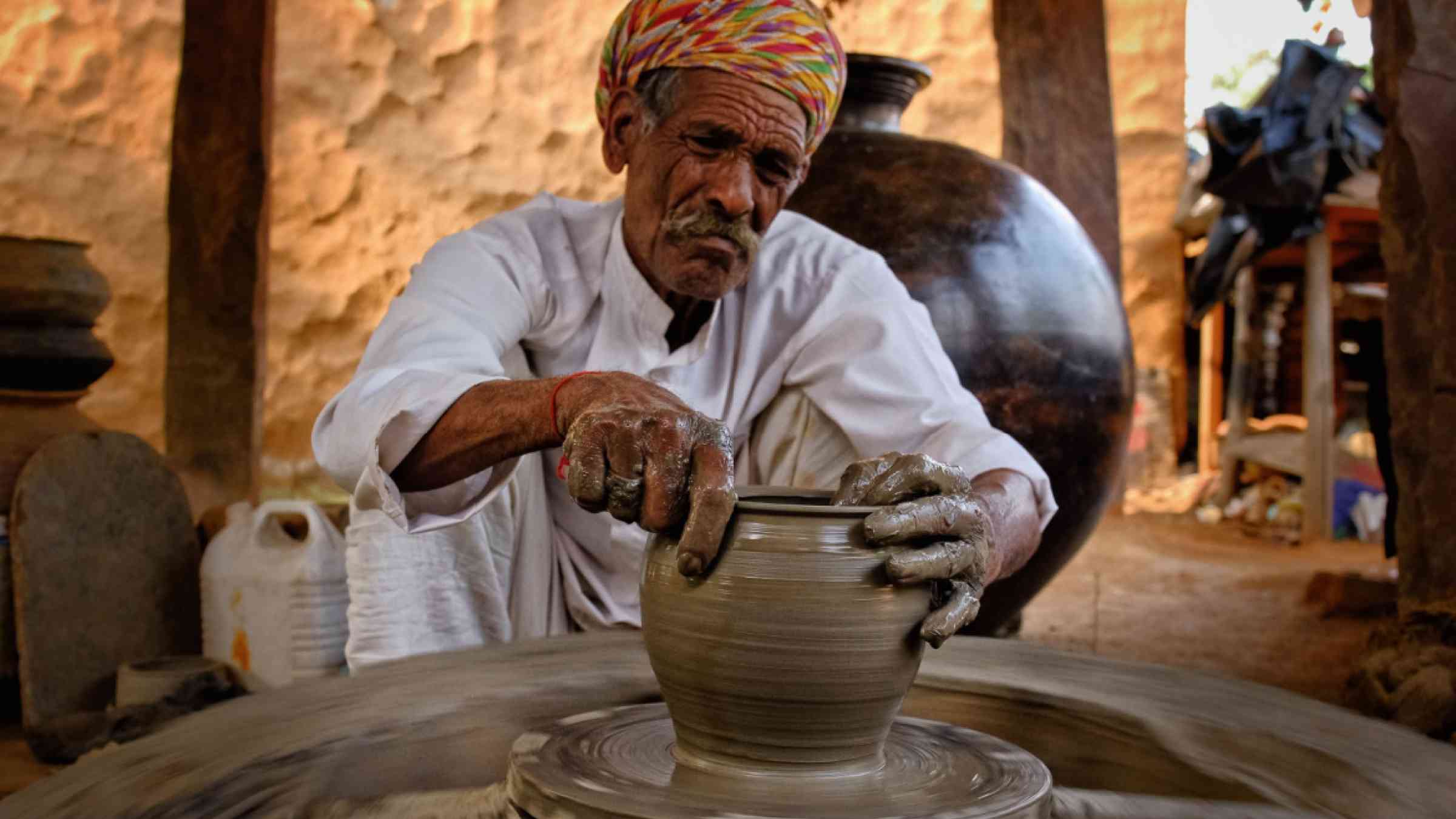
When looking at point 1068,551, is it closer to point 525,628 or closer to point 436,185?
point 525,628

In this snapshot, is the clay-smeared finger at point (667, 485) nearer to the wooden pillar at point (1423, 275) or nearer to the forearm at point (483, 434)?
the forearm at point (483, 434)

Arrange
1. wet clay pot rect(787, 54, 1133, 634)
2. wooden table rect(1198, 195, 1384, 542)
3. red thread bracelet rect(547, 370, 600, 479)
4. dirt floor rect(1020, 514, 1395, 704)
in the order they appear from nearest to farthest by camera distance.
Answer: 1. red thread bracelet rect(547, 370, 600, 479)
2. wet clay pot rect(787, 54, 1133, 634)
3. dirt floor rect(1020, 514, 1395, 704)
4. wooden table rect(1198, 195, 1384, 542)

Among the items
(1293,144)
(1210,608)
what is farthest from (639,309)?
(1293,144)

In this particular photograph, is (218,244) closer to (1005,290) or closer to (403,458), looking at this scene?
(1005,290)

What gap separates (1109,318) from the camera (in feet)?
11.4

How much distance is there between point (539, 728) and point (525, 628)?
1019mm

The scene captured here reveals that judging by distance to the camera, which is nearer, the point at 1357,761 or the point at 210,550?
the point at 1357,761

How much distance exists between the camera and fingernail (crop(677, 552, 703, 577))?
4.07 feet

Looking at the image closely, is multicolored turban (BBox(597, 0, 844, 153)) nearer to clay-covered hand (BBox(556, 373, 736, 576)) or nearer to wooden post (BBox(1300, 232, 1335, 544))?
clay-covered hand (BBox(556, 373, 736, 576))

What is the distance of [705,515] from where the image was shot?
1.25 metres

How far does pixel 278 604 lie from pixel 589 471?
2254 mm

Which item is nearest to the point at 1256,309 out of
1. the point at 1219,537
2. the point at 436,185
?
the point at 1219,537

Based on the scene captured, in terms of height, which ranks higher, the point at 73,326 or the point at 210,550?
the point at 73,326

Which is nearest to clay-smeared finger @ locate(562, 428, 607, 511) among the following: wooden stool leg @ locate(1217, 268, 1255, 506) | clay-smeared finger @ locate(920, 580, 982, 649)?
clay-smeared finger @ locate(920, 580, 982, 649)
